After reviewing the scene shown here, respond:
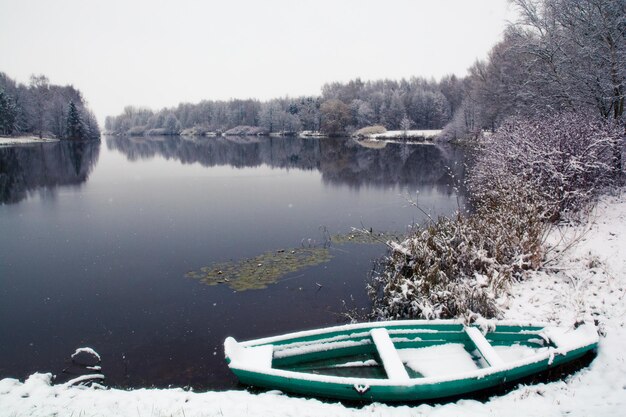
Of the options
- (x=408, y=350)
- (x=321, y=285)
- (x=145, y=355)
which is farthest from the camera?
(x=321, y=285)

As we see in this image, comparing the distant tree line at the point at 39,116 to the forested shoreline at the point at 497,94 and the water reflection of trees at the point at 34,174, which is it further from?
the forested shoreline at the point at 497,94

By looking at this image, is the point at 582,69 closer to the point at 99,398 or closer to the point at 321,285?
the point at 321,285

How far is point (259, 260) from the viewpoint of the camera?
1212 cm

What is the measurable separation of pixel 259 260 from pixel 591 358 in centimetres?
836

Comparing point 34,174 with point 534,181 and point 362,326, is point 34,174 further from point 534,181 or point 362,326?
point 534,181

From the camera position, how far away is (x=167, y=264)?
1202 cm

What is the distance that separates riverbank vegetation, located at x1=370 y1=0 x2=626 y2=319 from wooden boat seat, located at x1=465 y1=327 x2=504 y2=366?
Result: 1.33 ft

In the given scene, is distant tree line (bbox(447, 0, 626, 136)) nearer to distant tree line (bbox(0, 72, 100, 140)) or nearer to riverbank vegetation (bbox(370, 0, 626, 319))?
riverbank vegetation (bbox(370, 0, 626, 319))

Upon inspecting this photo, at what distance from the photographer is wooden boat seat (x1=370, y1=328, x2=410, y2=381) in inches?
228

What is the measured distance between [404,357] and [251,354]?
2526 mm

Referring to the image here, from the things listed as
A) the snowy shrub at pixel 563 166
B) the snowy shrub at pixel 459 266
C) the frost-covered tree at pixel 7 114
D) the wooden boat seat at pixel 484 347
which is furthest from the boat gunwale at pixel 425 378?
the frost-covered tree at pixel 7 114

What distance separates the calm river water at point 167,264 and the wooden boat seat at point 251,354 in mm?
676

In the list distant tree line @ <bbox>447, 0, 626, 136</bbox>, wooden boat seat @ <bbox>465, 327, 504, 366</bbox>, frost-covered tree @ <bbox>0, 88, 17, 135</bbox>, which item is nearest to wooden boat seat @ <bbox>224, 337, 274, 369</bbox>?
wooden boat seat @ <bbox>465, 327, 504, 366</bbox>

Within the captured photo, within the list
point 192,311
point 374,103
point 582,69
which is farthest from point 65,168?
point 374,103
